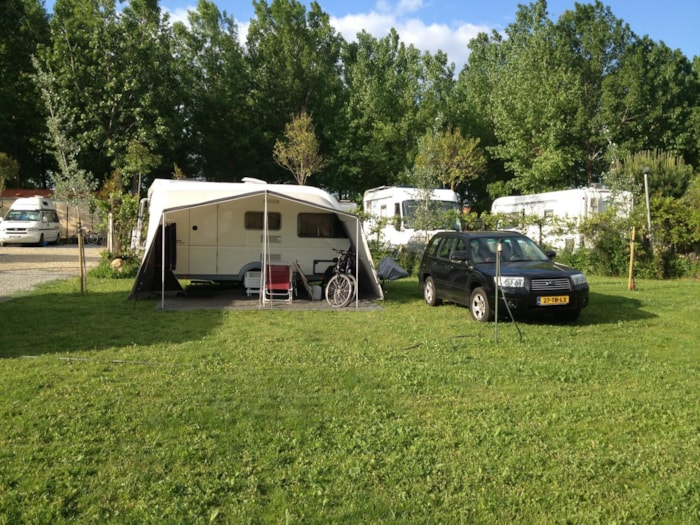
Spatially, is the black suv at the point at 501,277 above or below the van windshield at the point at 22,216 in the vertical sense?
below

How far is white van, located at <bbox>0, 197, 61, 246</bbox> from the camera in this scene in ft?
87.0

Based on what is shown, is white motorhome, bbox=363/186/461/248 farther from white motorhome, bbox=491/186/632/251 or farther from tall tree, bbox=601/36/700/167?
tall tree, bbox=601/36/700/167

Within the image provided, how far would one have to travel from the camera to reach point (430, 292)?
11.4 m

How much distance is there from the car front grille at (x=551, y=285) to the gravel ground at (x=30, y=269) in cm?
933

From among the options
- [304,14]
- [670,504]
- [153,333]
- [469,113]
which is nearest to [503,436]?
[670,504]

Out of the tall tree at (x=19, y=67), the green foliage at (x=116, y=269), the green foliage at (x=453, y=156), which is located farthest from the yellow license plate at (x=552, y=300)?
the tall tree at (x=19, y=67)

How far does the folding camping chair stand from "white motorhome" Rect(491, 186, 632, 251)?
954cm

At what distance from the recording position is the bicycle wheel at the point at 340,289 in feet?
36.5

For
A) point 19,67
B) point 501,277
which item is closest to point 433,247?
point 501,277

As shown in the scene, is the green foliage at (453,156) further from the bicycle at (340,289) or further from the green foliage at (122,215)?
the bicycle at (340,289)

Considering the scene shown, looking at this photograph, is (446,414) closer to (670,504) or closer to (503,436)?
(503,436)

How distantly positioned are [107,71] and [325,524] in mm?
32681

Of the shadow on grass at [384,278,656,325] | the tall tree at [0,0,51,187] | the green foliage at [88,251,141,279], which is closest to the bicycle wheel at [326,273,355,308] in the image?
the shadow on grass at [384,278,656,325]

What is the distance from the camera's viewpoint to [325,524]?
313 cm
